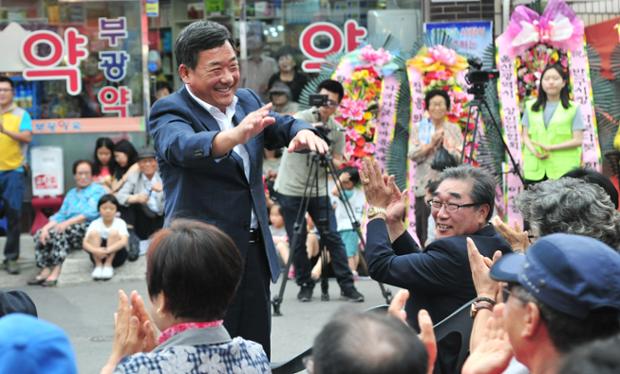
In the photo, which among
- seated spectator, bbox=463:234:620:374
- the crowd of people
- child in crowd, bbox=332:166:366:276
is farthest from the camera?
child in crowd, bbox=332:166:366:276

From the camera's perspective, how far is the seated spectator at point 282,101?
1053 centimetres

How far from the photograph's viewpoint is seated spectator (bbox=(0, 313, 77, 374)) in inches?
86.0

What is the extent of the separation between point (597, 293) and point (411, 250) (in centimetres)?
197

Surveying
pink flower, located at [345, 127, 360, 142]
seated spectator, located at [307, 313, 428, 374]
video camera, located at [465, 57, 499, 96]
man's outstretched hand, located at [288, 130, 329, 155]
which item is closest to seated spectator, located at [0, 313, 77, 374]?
seated spectator, located at [307, 313, 428, 374]

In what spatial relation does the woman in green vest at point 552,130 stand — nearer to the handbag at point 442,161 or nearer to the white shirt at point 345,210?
the handbag at point 442,161

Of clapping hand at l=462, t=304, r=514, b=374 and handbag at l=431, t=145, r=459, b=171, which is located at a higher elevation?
handbag at l=431, t=145, r=459, b=171

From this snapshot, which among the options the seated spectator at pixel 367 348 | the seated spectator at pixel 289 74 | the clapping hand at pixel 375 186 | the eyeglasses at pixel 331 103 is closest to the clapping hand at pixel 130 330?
the seated spectator at pixel 367 348

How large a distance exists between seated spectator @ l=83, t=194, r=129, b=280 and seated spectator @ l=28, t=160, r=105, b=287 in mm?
176

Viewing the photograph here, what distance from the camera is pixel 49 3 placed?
1160cm

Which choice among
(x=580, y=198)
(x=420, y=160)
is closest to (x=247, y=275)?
(x=580, y=198)

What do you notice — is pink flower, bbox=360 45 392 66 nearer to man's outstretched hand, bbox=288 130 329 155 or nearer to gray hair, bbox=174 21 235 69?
gray hair, bbox=174 21 235 69

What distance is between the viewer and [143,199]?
998cm

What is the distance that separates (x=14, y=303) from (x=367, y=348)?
63.8 inches

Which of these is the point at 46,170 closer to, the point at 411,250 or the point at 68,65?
the point at 68,65
